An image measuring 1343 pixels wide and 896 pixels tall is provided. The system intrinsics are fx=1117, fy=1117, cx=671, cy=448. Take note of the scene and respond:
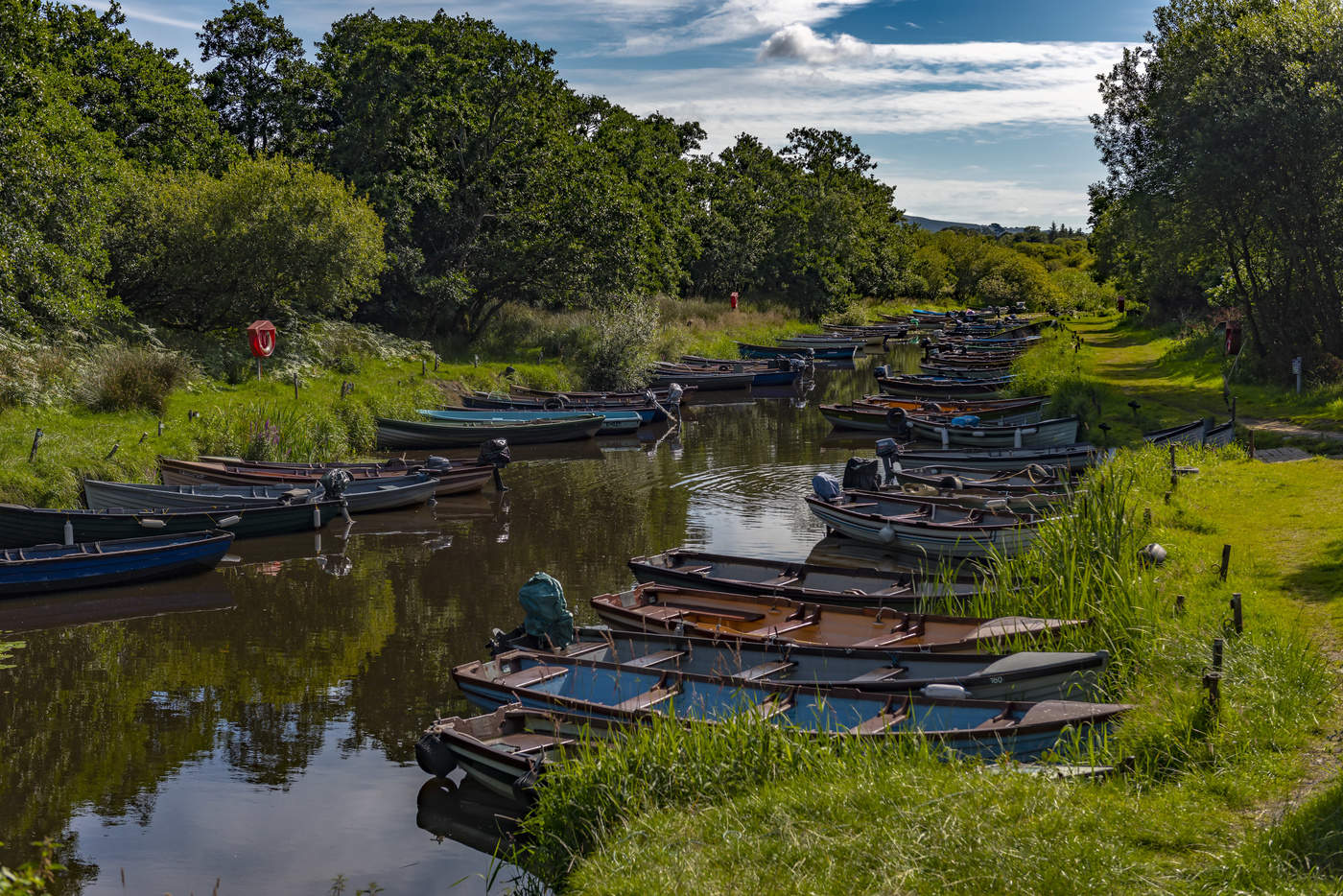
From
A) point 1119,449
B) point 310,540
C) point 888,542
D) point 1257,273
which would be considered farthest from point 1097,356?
point 310,540

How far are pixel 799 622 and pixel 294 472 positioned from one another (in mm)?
15489

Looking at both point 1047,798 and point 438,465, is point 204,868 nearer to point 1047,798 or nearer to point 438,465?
point 1047,798

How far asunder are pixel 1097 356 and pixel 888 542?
31169mm

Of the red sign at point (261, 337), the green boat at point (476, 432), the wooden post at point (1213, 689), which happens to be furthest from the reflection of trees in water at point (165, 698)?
the green boat at point (476, 432)

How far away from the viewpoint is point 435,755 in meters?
10.9

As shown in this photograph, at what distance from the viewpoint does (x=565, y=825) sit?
28.3 ft

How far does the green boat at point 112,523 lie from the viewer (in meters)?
19.7

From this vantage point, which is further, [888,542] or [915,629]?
[888,542]

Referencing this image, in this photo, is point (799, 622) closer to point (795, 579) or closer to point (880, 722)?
point (795, 579)

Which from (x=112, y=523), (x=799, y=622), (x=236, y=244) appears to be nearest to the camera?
(x=799, y=622)

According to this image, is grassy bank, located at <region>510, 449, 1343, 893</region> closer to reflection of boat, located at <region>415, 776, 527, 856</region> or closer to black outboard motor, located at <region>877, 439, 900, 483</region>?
reflection of boat, located at <region>415, 776, 527, 856</region>

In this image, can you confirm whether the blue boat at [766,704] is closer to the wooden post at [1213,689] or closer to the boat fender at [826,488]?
the wooden post at [1213,689]

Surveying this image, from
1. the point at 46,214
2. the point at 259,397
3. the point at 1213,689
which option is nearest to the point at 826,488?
the point at 1213,689

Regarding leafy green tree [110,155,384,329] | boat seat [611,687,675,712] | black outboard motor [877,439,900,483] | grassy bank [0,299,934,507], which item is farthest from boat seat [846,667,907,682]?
leafy green tree [110,155,384,329]
